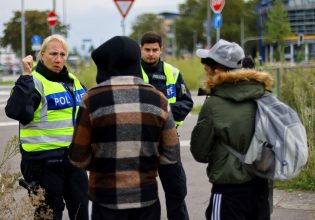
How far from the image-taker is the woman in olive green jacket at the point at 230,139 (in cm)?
346

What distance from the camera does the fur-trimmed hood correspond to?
11.4 ft

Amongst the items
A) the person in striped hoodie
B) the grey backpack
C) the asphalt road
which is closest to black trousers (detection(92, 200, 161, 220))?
the person in striped hoodie

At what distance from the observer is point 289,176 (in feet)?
11.2

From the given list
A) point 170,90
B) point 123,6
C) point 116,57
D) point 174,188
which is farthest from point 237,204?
point 123,6

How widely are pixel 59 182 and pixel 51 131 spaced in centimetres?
40

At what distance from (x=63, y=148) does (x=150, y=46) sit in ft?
4.24

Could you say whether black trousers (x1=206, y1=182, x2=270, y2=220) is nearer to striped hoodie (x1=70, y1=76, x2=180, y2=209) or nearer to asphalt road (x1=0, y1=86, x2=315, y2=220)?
striped hoodie (x1=70, y1=76, x2=180, y2=209)

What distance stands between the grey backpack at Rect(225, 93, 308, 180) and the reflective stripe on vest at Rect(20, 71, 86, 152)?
1549 mm

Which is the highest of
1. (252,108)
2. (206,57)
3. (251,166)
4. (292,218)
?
(206,57)

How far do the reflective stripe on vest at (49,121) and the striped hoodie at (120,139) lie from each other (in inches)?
44.2

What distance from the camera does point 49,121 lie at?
4465 millimetres

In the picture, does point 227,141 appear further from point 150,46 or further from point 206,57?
point 150,46

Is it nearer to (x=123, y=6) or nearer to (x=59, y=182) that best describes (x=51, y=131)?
(x=59, y=182)

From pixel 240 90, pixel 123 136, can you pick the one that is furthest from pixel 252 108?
pixel 123 136
